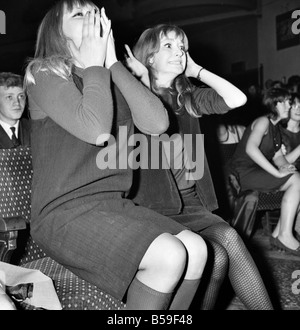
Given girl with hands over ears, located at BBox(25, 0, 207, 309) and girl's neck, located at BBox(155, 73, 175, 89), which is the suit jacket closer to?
girl's neck, located at BBox(155, 73, 175, 89)

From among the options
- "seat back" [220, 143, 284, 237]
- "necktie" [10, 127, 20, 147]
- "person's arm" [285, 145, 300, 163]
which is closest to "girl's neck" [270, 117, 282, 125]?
"person's arm" [285, 145, 300, 163]

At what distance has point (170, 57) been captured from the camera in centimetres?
207

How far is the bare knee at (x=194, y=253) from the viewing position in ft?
4.86

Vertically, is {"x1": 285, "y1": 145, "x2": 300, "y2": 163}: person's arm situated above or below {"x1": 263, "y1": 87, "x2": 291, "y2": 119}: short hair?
below

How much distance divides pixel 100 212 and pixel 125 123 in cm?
34

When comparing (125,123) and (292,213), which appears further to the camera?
(292,213)

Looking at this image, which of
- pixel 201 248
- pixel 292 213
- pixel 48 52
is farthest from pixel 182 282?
pixel 292 213

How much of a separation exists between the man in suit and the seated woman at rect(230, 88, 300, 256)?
5.64 feet

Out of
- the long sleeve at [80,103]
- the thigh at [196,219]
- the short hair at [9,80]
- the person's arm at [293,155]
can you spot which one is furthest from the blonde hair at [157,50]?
the person's arm at [293,155]

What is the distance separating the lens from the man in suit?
10.7ft

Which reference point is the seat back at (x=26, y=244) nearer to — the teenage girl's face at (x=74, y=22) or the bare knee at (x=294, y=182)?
the teenage girl's face at (x=74, y=22)

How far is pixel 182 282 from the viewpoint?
151 cm

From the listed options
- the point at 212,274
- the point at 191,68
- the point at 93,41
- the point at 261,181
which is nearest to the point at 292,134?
the point at 261,181
